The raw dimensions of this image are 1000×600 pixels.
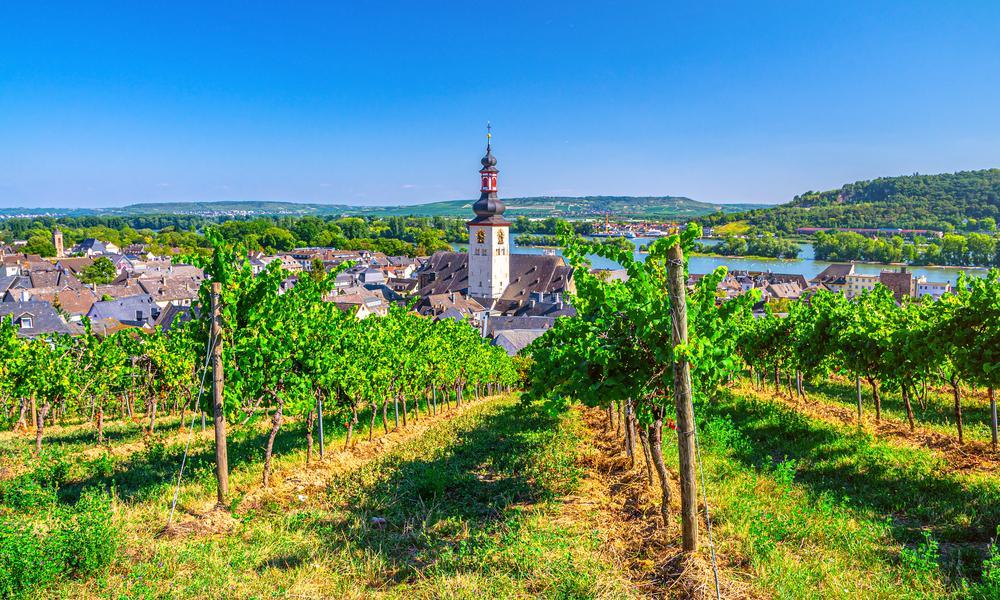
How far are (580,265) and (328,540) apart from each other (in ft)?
15.7

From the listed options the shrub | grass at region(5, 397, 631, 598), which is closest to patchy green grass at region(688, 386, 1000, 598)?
grass at region(5, 397, 631, 598)

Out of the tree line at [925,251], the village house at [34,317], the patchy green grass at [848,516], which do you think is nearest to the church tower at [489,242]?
the village house at [34,317]

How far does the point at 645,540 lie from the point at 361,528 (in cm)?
378

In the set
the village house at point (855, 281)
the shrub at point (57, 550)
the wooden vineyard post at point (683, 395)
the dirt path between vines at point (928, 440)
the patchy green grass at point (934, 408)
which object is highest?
the wooden vineyard post at point (683, 395)

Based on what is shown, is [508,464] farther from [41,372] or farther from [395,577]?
[41,372]

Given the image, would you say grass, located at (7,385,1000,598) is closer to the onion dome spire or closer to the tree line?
the onion dome spire

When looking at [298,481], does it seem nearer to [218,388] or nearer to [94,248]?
[218,388]

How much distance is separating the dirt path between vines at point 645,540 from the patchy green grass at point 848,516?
1.59 ft

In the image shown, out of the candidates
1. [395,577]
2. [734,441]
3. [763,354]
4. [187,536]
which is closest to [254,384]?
[187,536]

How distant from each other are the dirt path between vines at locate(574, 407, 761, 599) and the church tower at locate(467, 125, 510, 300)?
61.0m

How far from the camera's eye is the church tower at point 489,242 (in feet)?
236

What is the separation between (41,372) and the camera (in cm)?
1633

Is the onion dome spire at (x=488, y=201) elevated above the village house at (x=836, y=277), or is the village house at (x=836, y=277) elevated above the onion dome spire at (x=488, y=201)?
the onion dome spire at (x=488, y=201)

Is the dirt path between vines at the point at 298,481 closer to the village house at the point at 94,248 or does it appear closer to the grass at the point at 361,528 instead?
the grass at the point at 361,528
